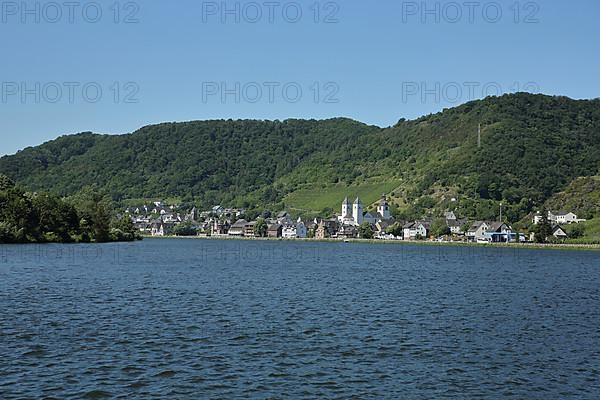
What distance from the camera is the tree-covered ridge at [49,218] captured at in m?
90.7

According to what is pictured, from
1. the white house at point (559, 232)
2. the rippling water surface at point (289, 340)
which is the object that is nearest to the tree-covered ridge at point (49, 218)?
the rippling water surface at point (289, 340)

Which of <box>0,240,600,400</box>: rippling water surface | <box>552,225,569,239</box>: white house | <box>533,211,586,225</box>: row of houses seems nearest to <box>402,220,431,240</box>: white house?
<box>533,211,586,225</box>: row of houses

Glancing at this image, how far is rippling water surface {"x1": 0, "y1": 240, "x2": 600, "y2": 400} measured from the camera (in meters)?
18.8

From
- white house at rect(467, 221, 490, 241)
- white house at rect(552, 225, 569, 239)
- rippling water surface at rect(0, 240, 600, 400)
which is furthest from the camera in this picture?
white house at rect(467, 221, 490, 241)

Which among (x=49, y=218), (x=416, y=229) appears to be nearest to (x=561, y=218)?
(x=416, y=229)

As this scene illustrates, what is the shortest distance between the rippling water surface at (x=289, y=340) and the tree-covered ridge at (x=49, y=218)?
1863 inches

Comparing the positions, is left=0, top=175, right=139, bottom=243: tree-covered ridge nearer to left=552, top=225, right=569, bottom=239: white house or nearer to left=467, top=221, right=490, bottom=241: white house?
left=467, top=221, right=490, bottom=241: white house

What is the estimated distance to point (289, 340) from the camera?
25172 mm

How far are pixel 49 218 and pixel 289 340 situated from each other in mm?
81728

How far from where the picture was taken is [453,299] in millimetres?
40125

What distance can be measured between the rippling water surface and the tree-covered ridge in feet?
155

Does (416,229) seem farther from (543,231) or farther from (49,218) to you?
(49,218)

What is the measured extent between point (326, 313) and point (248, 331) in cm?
641

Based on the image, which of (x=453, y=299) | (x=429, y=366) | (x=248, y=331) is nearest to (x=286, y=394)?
(x=429, y=366)
